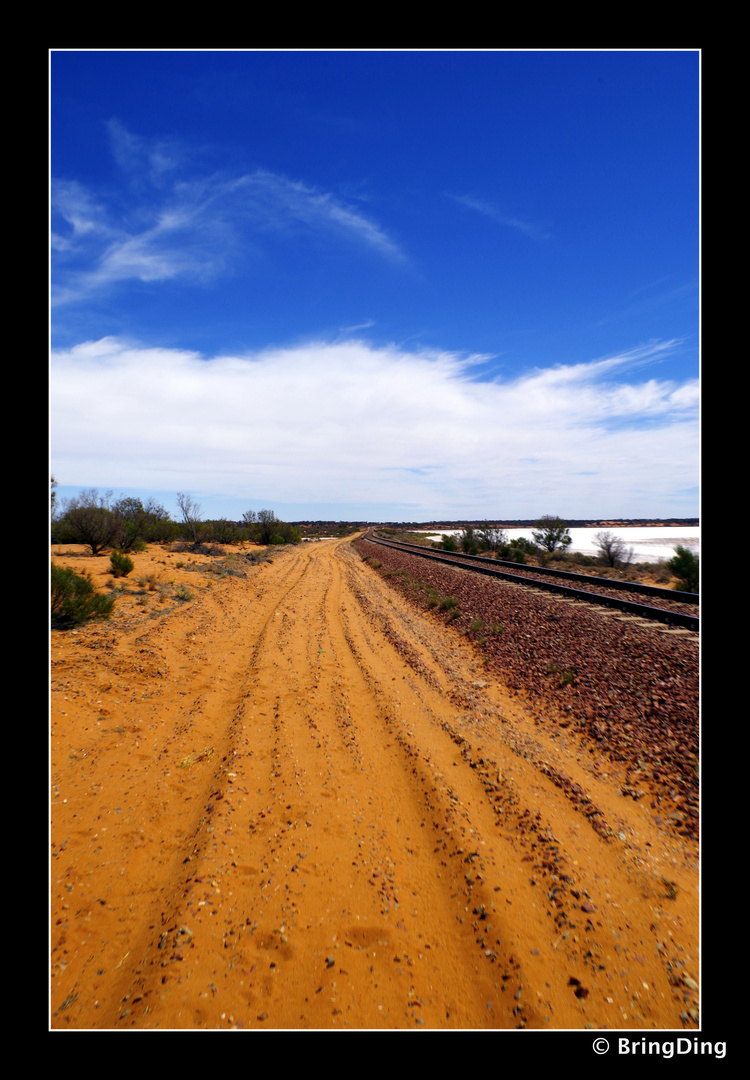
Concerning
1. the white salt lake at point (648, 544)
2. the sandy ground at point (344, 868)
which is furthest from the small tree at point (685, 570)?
the sandy ground at point (344, 868)

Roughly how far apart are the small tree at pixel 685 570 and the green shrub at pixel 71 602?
1966cm

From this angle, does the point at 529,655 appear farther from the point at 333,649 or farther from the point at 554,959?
the point at 554,959

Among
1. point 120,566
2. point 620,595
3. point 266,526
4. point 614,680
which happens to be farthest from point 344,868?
point 266,526

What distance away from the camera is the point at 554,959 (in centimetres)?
263

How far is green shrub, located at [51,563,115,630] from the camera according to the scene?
8.54 m

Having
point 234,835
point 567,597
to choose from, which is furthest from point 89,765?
point 567,597

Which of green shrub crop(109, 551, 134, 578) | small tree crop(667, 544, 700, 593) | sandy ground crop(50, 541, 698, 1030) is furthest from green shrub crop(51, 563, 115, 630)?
small tree crop(667, 544, 700, 593)

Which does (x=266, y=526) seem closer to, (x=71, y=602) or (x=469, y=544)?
(x=469, y=544)

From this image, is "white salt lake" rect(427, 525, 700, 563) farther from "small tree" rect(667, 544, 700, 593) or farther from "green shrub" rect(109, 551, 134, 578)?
"green shrub" rect(109, 551, 134, 578)

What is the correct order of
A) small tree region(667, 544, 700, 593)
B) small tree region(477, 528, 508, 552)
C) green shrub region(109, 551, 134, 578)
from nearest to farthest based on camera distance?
1. green shrub region(109, 551, 134, 578)
2. small tree region(667, 544, 700, 593)
3. small tree region(477, 528, 508, 552)

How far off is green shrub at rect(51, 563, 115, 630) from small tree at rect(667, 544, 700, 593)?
64.5 ft

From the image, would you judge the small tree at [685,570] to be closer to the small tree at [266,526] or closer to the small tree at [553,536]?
the small tree at [553,536]

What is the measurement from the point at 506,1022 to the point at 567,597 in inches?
470

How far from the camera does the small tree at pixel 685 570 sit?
15273 millimetres
